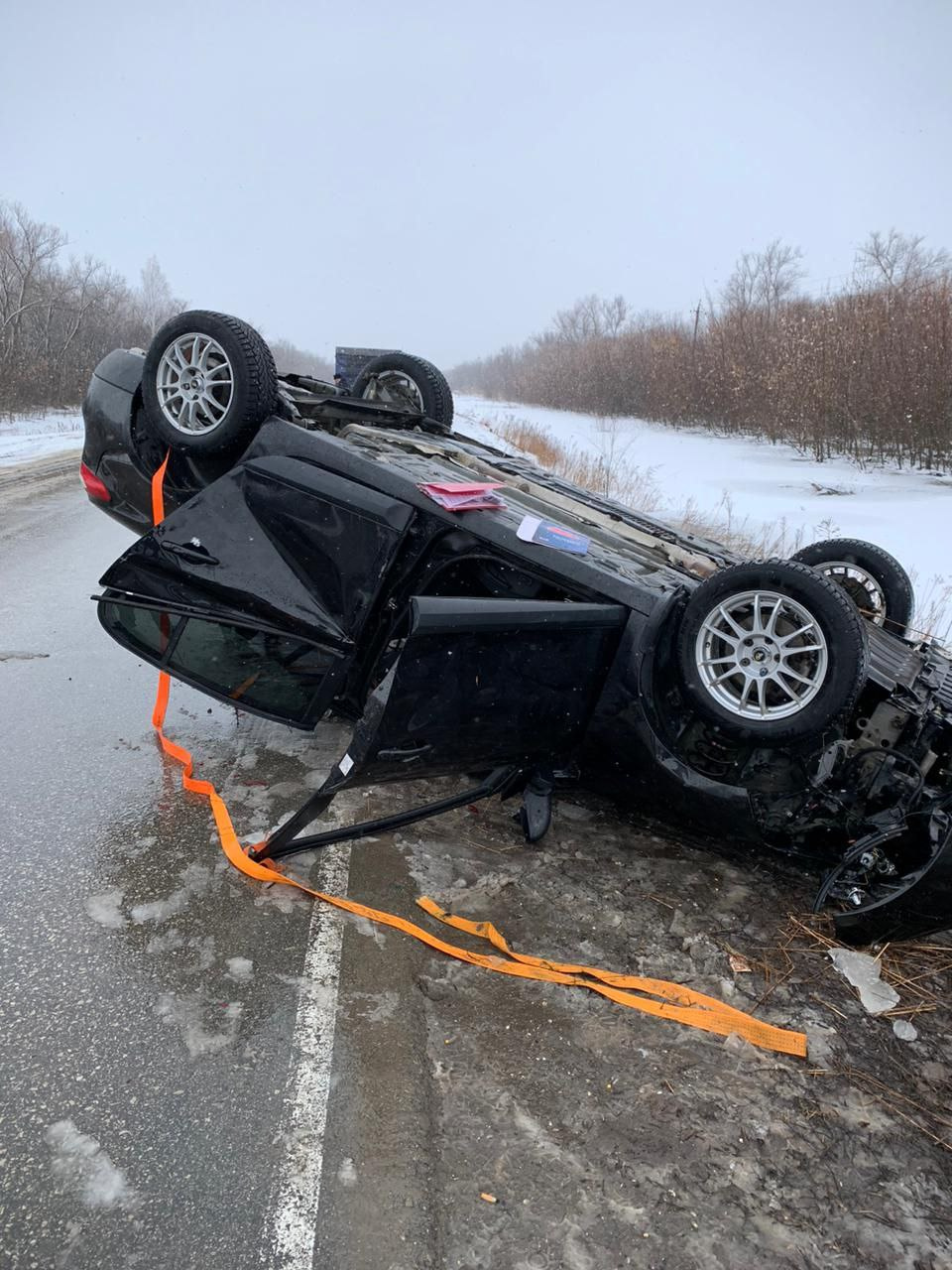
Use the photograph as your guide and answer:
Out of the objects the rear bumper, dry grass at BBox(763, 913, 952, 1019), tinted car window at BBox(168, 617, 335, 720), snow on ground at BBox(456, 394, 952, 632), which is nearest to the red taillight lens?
the rear bumper

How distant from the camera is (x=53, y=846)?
3.08 meters

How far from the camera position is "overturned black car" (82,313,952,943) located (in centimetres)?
264

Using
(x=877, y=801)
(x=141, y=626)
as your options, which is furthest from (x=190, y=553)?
(x=877, y=801)

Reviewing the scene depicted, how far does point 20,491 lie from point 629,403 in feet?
71.1

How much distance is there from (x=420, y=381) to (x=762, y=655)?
3.70 m

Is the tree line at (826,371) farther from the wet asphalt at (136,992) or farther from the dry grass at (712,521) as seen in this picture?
the wet asphalt at (136,992)

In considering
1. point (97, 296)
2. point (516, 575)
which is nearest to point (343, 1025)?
point (516, 575)

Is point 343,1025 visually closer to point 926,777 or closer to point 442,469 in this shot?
point 926,777

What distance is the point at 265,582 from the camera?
3389 mm

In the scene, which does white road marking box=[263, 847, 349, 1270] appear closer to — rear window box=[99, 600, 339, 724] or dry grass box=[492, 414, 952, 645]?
rear window box=[99, 600, 339, 724]

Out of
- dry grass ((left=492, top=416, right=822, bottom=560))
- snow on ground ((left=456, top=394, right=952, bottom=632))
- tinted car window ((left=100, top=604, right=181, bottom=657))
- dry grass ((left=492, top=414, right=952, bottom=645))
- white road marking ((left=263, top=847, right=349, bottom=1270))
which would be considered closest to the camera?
white road marking ((left=263, top=847, right=349, bottom=1270))

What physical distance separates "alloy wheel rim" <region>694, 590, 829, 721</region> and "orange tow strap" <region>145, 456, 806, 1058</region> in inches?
35.4

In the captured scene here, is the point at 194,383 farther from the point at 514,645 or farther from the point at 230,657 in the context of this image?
the point at 514,645

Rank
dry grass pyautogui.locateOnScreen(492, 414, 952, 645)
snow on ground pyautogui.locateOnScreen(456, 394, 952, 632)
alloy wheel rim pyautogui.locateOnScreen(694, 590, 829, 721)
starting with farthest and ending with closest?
snow on ground pyautogui.locateOnScreen(456, 394, 952, 632)
dry grass pyautogui.locateOnScreen(492, 414, 952, 645)
alloy wheel rim pyautogui.locateOnScreen(694, 590, 829, 721)
